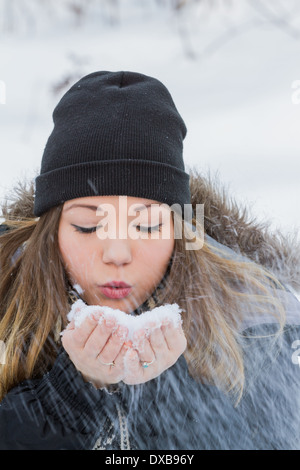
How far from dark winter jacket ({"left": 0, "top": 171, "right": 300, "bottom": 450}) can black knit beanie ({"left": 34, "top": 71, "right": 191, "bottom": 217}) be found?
0.64m

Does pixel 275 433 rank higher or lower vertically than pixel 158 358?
lower

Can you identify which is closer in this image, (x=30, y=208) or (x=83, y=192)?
(x=83, y=192)

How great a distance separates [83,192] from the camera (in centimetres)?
184

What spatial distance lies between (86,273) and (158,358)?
437 mm

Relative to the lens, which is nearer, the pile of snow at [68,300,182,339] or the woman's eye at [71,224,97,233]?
the pile of snow at [68,300,182,339]

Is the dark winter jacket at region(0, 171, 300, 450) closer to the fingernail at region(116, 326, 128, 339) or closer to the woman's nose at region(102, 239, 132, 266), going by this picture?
the fingernail at region(116, 326, 128, 339)

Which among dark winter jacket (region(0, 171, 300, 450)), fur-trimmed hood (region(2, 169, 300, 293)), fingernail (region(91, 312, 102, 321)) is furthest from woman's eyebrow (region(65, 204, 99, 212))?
fur-trimmed hood (region(2, 169, 300, 293))

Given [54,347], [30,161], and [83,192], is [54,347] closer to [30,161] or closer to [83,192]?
[83,192]

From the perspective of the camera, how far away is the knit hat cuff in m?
1.82

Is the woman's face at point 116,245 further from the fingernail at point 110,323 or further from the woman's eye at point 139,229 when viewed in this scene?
the fingernail at point 110,323

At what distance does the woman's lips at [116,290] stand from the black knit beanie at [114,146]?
→ 339 mm

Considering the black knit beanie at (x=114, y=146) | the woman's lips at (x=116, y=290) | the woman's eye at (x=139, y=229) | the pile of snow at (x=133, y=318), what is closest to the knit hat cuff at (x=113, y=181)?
the black knit beanie at (x=114, y=146)

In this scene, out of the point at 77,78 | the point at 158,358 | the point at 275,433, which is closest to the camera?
the point at 158,358
